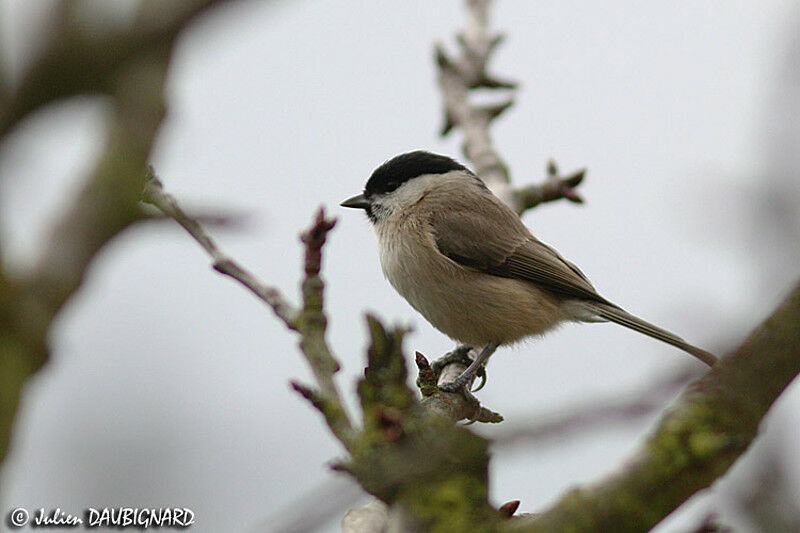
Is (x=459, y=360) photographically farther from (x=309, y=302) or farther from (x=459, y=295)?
(x=309, y=302)

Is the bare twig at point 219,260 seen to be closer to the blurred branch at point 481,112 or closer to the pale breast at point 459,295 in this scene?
the pale breast at point 459,295

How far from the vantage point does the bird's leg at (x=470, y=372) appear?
10.9ft

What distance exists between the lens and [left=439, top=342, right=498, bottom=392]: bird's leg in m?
3.31

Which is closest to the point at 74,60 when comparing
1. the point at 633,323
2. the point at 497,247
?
the point at 497,247

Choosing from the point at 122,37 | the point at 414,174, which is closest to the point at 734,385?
the point at 122,37

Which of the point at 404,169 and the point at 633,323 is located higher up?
the point at 404,169

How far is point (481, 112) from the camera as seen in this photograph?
5047 mm

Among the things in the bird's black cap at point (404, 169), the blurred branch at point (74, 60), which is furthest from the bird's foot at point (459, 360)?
the blurred branch at point (74, 60)

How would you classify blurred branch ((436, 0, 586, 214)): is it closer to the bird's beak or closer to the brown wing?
the brown wing

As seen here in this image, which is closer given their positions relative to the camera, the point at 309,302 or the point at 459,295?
the point at 309,302

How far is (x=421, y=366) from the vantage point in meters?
2.80

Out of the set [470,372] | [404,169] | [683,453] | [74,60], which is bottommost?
[470,372]

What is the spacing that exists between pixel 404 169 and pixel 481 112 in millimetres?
709

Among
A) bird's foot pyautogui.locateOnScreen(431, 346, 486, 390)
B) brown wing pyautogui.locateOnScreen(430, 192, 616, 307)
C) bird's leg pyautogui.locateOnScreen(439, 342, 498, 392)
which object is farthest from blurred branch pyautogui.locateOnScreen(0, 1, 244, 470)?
brown wing pyautogui.locateOnScreen(430, 192, 616, 307)
